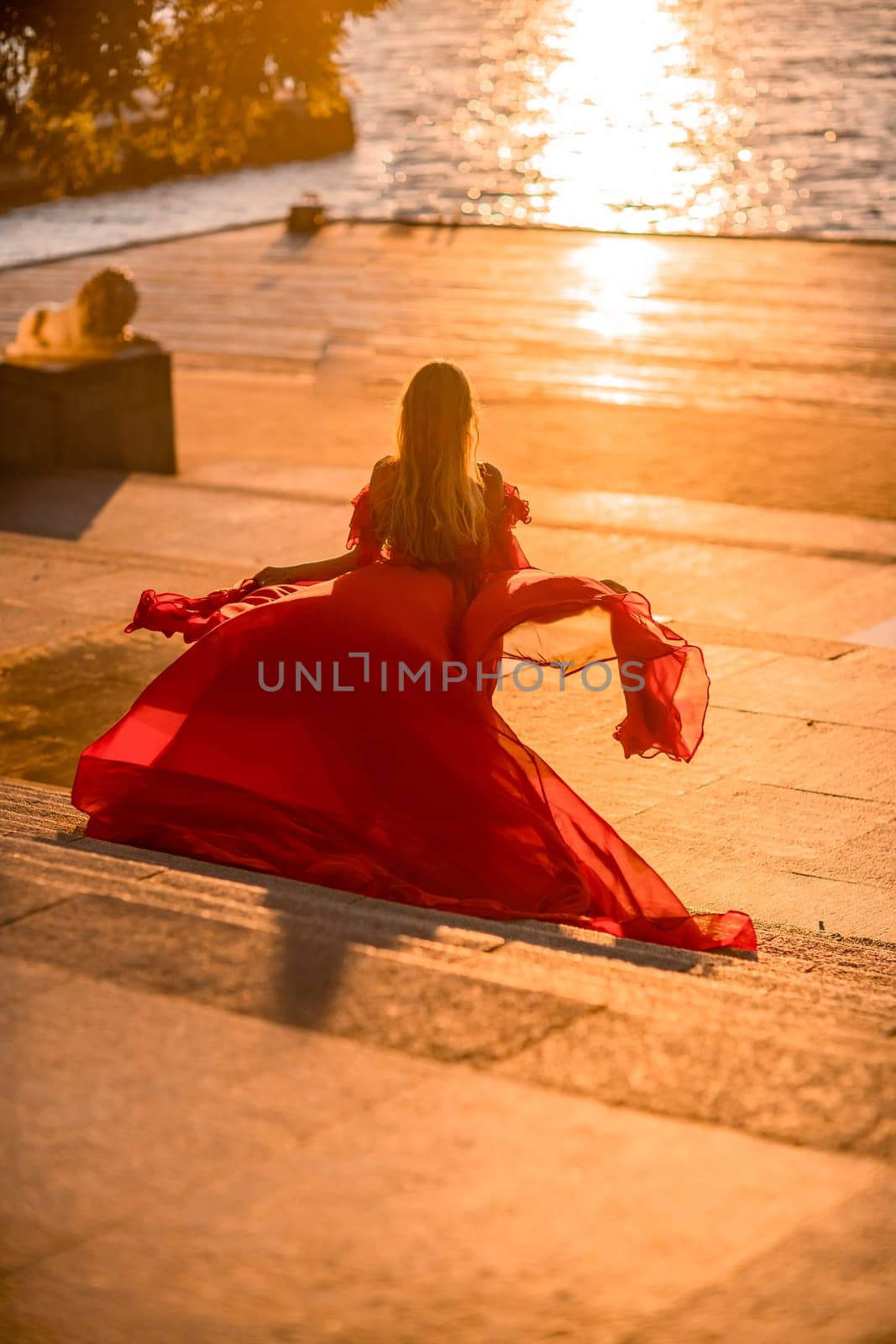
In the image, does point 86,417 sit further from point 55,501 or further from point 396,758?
point 396,758

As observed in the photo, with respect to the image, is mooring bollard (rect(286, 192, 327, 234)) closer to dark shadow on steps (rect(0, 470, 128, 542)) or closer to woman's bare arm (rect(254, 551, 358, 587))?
dark shadow on steps (rect(0, 470, 128, 542))

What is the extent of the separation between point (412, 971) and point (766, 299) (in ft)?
68.7

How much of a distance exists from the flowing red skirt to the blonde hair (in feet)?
0.45

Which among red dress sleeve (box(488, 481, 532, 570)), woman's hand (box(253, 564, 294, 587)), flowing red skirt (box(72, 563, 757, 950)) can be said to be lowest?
flowing red skirt (box(72, 563, 757, 950))

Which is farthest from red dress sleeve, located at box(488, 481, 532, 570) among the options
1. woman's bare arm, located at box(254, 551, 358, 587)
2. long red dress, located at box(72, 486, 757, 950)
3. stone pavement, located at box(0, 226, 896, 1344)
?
stone pavement, located at box(0, 226, 896, 1344)

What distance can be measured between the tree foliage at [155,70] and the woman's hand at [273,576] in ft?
20.2

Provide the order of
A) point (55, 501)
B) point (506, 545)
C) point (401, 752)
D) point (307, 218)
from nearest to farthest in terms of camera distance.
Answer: point (401, 752) < point (506, 545) < point (55, 501) < point (307, 218)

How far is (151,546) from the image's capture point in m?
11.5

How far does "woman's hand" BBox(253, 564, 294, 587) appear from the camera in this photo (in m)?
6.05

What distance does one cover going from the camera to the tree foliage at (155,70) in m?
11.3

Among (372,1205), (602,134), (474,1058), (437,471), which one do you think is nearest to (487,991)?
(474,1058)

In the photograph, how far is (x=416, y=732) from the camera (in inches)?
222

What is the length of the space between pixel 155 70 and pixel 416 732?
810cm
